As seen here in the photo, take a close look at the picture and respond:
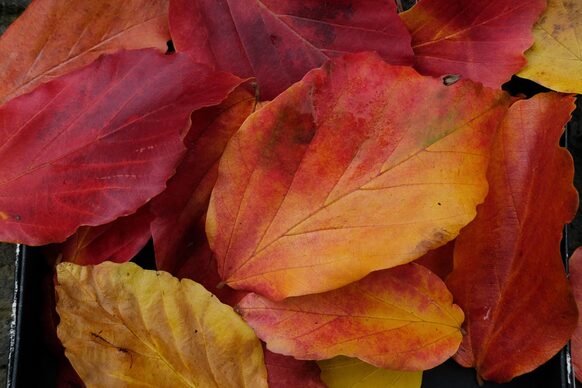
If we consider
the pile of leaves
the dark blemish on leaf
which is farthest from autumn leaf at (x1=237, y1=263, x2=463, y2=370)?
the dark blemish on leaf

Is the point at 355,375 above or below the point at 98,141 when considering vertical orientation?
below

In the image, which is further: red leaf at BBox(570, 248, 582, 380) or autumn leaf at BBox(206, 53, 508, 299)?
red leaf at BBox(570, 248, 582, 380)

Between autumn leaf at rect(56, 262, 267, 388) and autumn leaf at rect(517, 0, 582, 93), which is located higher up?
autumn leaf at rect(517, 0, 582, 93)

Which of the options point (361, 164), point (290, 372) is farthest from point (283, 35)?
point (290, 372)

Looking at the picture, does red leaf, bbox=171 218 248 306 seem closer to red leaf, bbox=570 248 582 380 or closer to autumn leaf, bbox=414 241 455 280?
autumn leaf, bbox=414 241 455 280

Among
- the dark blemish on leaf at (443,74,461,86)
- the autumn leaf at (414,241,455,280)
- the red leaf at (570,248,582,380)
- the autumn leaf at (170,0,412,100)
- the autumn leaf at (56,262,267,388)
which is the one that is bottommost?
the red leaf at (570,248,582,380)

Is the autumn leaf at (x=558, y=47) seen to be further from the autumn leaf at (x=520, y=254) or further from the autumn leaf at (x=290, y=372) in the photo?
the autumn leaf at (x=290, y=372)

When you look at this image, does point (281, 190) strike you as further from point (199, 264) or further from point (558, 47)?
point (558, 47)
